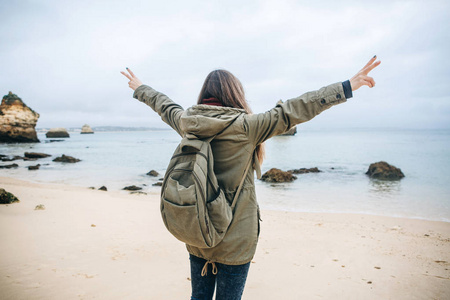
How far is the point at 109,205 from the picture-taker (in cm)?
750

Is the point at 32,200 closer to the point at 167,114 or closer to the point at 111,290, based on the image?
the point at 111,290

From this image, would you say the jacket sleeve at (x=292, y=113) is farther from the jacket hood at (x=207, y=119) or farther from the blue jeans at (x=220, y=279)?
the blue jeans at (x=220, y=279)

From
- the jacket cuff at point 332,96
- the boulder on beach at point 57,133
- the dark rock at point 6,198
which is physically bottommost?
the dark rock at point 6,198

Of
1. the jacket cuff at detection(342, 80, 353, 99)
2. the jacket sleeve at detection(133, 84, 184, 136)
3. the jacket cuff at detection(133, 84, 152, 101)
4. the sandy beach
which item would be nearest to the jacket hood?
the jacket sleeve at detection(133, 84, 184, 136)

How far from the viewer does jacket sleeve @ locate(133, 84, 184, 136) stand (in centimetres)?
211

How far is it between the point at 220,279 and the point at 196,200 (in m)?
0.63

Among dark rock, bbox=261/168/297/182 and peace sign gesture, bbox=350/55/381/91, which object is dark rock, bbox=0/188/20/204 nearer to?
peace sign gesture, bbox=350/55/381/91

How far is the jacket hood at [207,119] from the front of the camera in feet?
5.25

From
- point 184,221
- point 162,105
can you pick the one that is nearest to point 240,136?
point 184,221

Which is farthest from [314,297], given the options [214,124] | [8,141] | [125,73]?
[8,141]

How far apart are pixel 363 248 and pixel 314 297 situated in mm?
2308

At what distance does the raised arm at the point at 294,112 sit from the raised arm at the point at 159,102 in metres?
0.67

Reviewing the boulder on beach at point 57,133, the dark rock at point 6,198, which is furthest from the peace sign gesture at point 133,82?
the boulder on beach at point 57,133

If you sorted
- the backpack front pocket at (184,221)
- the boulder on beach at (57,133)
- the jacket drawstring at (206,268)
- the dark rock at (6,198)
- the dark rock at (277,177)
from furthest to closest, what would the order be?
the boulder on beach at (57,133)
the dark rock at (277,177)
the dark rock at (6,198)
the jacket drawstring at (206,268)
the backpack front pocket at (184,221)
